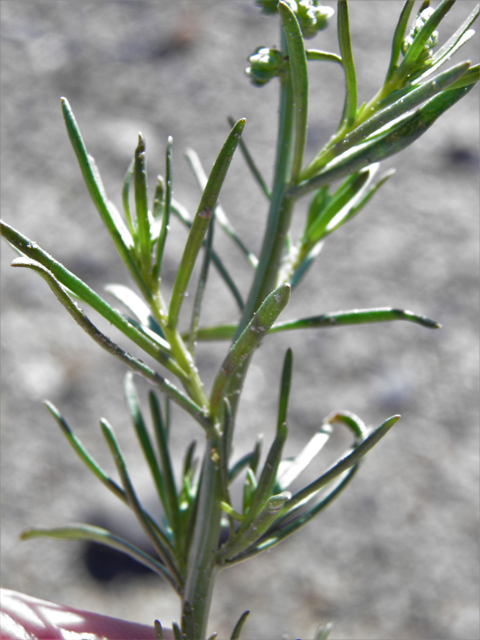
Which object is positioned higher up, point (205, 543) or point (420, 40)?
point (420, 40)

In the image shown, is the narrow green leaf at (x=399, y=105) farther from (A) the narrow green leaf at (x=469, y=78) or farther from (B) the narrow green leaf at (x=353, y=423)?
(B) the narrow green leaf at (x=353, y=423)

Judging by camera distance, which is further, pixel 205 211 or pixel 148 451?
pixel 148 451

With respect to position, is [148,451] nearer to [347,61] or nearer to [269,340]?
[347,61]

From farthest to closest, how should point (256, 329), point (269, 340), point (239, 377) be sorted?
point (269, 340) → point (239, 377) → point (256, 329)

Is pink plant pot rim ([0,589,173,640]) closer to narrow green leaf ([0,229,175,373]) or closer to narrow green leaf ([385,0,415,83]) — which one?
narrow green leaf ([0,229,175,373])

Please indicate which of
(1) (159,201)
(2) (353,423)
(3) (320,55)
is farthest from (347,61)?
(2) (353,423)

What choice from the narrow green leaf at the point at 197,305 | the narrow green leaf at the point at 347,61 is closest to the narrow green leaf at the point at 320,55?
the narrow green leaf at the point at 347,61

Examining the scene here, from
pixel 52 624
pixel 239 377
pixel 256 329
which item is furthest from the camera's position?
pixel 52 624
